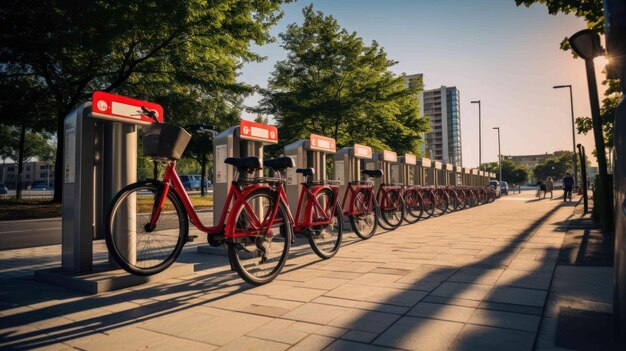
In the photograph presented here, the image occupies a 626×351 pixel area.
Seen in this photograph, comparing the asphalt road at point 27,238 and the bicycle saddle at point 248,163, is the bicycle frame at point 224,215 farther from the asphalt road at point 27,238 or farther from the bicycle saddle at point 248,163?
the asphalt road at point 27,238

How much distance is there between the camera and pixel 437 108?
13375cm

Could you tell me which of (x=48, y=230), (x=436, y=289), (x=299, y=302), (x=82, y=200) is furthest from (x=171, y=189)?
(x=48, y=230)

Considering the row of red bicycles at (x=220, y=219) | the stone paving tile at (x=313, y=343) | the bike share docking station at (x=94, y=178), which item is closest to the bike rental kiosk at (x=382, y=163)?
the row of red bicycles at (x=220, y=219)

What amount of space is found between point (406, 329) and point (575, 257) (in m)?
3.61

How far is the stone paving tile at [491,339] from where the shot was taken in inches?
87.7

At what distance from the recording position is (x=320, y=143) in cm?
829

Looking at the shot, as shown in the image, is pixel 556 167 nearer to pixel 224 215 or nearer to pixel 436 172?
pixel 436 172

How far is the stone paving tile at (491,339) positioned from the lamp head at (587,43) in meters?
3.21

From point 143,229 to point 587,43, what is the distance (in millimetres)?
4880

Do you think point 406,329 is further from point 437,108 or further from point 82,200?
point 437,108

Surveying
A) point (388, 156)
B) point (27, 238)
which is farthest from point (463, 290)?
point (27, 238)

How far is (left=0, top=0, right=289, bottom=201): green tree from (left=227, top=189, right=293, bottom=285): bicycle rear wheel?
11577 mm

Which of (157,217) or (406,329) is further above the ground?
(157,217)

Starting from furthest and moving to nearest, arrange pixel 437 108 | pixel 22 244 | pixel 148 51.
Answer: pixel 437 108
pixel 148 51
pixel 22 244
